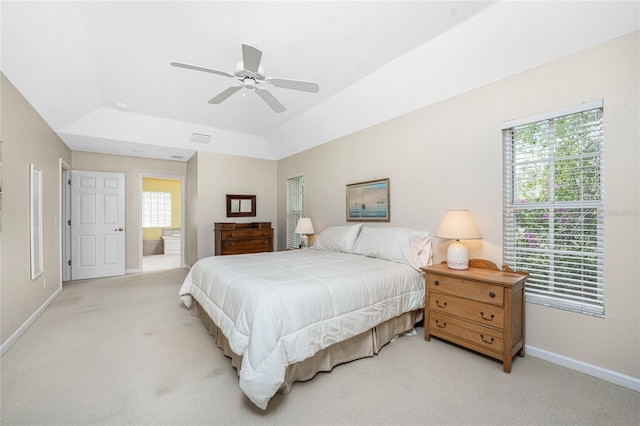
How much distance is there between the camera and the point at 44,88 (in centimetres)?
297

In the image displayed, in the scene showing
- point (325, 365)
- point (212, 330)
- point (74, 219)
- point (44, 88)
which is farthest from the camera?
point (74, 219)

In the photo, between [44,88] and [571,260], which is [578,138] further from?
[44,88]

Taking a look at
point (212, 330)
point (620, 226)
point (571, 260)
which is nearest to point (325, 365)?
point (212, 330)

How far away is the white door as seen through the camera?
527 cm

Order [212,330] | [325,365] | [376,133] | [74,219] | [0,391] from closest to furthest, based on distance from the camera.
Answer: [0,391]
[325,365]
[212,330]
[376,133]
[74,219]

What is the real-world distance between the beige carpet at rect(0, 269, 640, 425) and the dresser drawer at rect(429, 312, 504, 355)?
5.7 inches

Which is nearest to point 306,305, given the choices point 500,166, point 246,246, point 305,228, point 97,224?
point 500,166

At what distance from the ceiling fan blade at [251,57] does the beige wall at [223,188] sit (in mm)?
3621

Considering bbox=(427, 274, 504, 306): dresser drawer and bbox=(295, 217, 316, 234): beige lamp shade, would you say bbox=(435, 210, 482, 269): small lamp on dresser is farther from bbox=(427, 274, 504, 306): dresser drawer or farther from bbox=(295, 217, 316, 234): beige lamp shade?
bbox=(295, 217, 316, 234): beige lamp shade

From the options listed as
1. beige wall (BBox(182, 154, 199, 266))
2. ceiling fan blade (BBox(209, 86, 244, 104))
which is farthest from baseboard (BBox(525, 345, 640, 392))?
beige wall (BBox(182, 154, 199, 266))

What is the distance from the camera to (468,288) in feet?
7.85

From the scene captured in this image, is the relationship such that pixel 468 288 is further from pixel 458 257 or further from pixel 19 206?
pixel 19 206

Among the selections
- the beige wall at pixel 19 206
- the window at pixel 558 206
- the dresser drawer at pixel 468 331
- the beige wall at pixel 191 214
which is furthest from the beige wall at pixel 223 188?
the window at pixel 558 206

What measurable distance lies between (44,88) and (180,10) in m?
1.99
